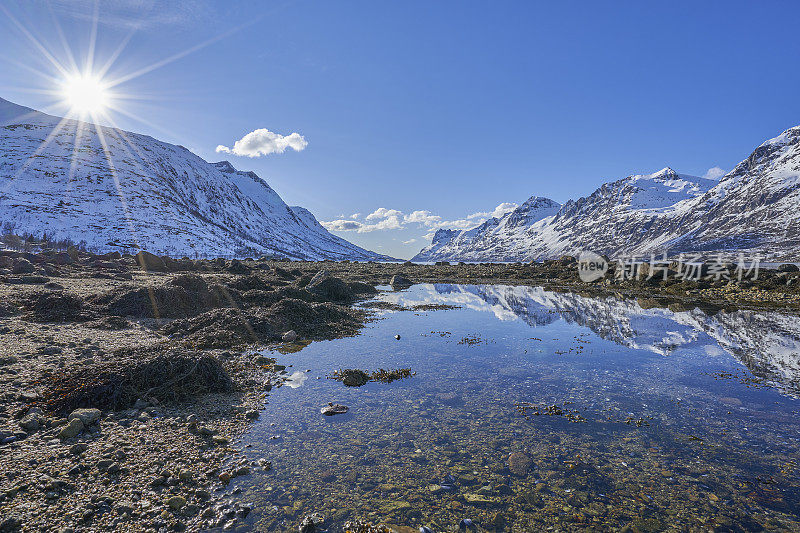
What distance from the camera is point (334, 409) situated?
9.47m

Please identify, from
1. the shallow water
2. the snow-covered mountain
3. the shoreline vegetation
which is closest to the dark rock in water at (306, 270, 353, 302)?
the shoreline vegetation

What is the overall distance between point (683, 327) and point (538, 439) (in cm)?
1987

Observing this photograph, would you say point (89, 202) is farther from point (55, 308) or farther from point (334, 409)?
point (334, 409)

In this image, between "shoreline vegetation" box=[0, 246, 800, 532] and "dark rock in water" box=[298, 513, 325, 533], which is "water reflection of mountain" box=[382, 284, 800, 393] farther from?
"dark rock in water" box=[298, 513, 325, 533]

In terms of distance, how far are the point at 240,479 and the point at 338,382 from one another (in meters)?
5.30

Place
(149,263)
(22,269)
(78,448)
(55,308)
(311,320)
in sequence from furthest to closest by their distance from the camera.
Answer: (149,263) < (22,269) < (311,320) < (55,308) < (78,448)

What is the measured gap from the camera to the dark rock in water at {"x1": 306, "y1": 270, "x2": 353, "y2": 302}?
97.2 feet

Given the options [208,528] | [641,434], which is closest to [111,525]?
[208,528]

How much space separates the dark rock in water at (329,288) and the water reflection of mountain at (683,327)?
19.4 ft

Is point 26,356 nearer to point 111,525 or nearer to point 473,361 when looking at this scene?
point 111,525

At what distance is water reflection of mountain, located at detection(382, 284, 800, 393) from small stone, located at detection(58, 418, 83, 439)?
838 inches

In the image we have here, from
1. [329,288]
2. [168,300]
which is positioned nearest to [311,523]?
[168,300]

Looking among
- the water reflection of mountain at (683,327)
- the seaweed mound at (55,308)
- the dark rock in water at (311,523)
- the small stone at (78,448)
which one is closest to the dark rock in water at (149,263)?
the seaweed mound at (55,308)

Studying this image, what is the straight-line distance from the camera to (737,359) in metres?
14.9
